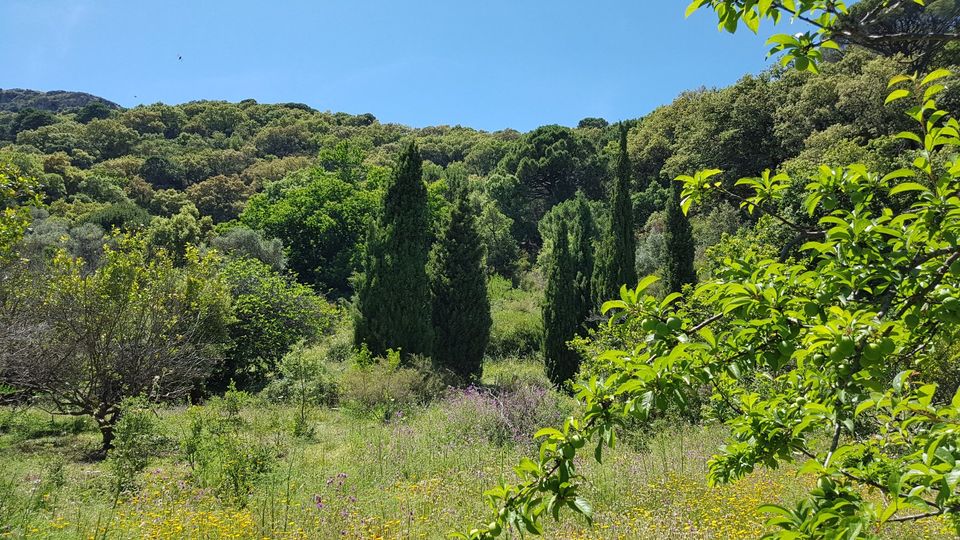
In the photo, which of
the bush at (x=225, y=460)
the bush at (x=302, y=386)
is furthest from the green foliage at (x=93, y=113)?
the bush at (x=225, y=460)

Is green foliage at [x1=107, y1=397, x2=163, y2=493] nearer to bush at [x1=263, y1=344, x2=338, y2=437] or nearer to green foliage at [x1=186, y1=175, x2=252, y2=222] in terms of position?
bush at [x1=263, y1=344, x2=338, y2=437]

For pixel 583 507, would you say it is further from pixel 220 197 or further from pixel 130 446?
pixel 220 197

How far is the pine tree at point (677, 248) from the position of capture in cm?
1684

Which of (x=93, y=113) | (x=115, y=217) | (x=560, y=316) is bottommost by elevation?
(x=560, y=316)

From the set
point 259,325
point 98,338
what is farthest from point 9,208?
point 259,325

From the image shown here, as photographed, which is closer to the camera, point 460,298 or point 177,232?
point 460,298

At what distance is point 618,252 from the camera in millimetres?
17406

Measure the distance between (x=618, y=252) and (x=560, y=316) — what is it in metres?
3.09

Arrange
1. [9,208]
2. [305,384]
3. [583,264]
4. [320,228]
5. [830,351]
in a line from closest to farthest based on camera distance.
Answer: [830,351], [9,208], [305,384], [583,264], [320,228]

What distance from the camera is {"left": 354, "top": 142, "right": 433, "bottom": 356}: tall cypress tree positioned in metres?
14.5

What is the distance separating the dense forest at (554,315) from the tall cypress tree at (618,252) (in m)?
0.10

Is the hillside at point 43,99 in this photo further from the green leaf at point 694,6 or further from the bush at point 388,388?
the green leaf at point 694,6

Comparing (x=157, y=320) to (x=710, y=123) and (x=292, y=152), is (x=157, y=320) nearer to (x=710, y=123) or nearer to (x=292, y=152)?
(x=710, y=123)

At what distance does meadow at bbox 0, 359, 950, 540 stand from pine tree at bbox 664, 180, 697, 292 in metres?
8.20
